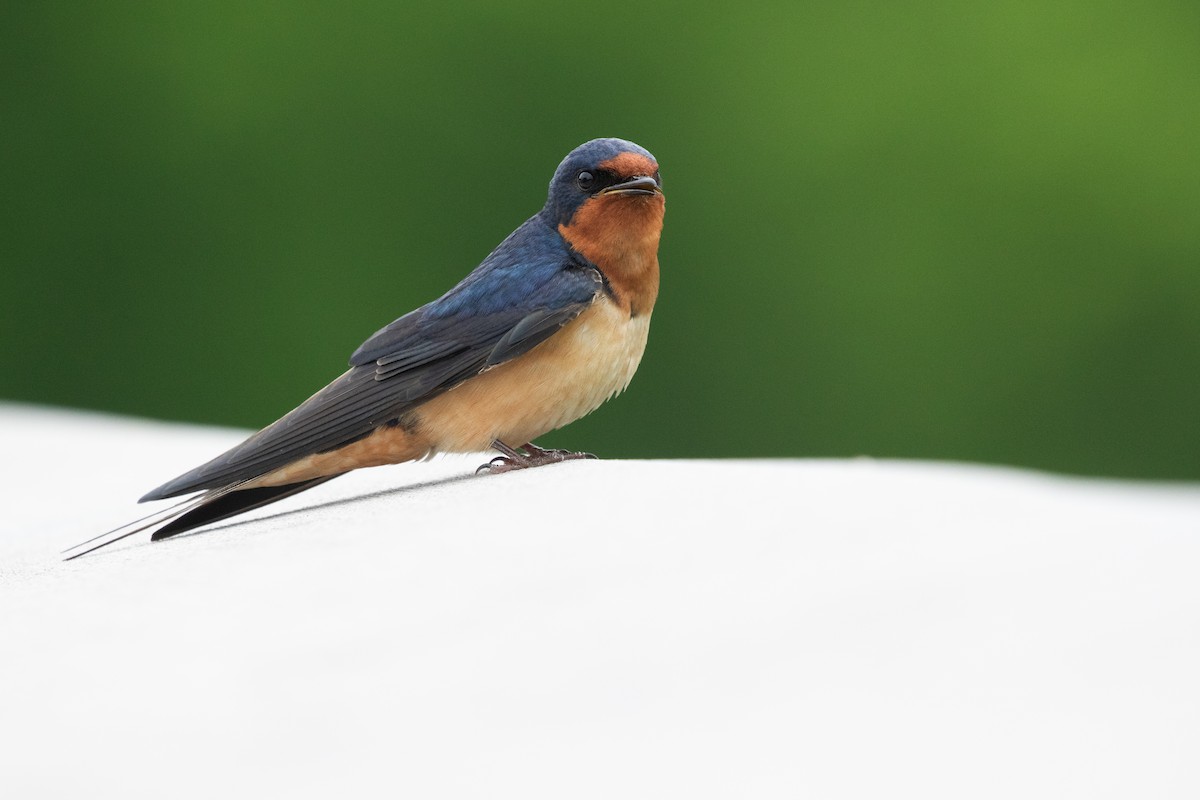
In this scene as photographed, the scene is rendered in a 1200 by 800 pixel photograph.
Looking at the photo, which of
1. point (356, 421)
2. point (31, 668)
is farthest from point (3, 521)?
point (31, 668)

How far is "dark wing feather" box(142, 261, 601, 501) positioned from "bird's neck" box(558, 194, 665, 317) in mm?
76

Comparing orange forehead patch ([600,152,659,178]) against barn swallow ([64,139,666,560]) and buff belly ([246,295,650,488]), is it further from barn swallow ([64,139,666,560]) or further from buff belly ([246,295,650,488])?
buff belly ([246,295,650,488])

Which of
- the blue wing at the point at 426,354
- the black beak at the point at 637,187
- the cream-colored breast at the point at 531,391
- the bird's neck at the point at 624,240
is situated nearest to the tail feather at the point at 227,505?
the blue wing at the point at 426,354

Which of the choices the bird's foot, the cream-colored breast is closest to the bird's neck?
the cream-colored breast

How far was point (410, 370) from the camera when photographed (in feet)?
11.4

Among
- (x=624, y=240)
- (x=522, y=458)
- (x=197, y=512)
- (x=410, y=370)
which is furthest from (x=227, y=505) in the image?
(x=624, y=240)

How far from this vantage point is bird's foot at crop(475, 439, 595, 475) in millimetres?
3494

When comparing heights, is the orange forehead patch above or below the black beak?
above

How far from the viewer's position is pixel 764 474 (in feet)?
10.6

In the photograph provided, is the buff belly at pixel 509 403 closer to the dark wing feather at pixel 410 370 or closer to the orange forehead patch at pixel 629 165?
the dark wing feather at pixel 410 370

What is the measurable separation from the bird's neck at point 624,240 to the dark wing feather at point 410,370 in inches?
3.0

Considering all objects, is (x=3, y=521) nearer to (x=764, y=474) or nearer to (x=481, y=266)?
(x=481, y=266)

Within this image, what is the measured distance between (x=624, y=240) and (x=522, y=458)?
59 cm

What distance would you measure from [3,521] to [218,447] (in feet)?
2.84
